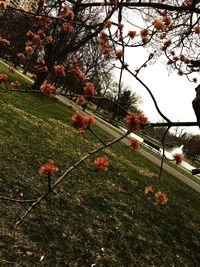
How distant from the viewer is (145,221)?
255 inches

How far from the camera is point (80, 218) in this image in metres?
5.15

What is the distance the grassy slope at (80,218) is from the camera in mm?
4039

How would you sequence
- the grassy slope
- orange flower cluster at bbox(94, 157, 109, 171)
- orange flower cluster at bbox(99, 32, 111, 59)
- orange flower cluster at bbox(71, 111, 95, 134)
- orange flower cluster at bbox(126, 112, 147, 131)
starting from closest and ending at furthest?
orange flower cluster at bbox(126, 112, 147, 131)
orange flower cluster at bbox(71, 111, 95, 134)
orange flower cluster at bbox(94, 157, 109, 171)
orange flower cluster at bbox(99, 32, 111, 59)
the grassy slope

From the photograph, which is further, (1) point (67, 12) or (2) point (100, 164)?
(1) point (67, 12)

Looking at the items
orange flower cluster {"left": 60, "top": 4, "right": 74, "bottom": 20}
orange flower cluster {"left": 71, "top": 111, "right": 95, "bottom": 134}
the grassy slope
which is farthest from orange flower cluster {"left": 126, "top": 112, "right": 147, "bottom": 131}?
orange flower cluster {"left": 60, "top": 4, "right": 74, "bottom": 20}

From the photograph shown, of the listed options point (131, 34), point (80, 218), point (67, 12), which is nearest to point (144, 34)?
point (131, 34)

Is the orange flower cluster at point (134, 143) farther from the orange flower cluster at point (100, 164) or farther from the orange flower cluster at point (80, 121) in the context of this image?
the orange flower cluster at point (80, 121)

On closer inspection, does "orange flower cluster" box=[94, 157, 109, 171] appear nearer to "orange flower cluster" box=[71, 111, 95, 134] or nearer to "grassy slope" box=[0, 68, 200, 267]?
"orange flower cluster" box=[71, 111, 95, 134]

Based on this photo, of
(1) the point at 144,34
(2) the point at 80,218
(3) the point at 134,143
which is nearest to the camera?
(3) the point at 134,143

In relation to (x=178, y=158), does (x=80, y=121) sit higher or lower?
lower

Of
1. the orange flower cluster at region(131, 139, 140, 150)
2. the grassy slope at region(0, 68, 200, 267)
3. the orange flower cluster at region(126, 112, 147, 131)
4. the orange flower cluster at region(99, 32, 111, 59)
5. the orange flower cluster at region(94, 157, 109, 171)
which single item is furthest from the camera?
the grassy slope at region(0, 68, 200, 267)

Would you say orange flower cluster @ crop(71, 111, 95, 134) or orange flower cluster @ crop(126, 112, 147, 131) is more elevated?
orange flower cluster @ crop(126, 112, 147, 131)

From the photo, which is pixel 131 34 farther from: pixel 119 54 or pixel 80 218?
pixel 80 218

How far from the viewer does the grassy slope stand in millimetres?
4039
